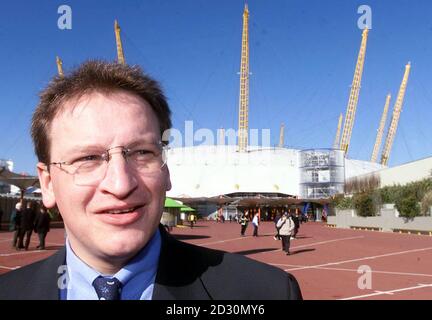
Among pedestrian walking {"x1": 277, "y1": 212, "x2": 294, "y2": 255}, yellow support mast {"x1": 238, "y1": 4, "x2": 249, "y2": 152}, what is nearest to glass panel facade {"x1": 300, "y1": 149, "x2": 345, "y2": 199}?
yellow support mast {"x1": 238, "y1": 4, "x2": 249, "y2": 152}

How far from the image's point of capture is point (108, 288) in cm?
159

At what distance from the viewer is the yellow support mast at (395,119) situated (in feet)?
334

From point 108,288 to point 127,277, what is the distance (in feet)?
0.24

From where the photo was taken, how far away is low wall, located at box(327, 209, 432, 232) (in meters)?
32.9

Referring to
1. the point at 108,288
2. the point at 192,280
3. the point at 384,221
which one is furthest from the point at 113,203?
the point at 384,221

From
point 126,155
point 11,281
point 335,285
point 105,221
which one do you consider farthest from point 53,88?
point 335,285

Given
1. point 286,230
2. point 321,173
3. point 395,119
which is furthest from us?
point 395,119

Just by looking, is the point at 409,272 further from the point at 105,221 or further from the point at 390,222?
the point at 390,222

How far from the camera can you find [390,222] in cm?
3738

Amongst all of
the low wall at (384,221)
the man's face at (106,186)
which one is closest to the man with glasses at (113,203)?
the man's face at (106,186)

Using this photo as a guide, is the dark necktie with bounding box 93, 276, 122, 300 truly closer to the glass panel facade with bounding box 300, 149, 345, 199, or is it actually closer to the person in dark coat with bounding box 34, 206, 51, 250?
the person in dark coat with bounding box 34, 206, 51, 250

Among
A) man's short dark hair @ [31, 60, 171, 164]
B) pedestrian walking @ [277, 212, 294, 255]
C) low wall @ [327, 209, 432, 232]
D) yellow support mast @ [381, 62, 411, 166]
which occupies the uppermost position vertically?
yellow support mast @ [381, 62, 411, 166]

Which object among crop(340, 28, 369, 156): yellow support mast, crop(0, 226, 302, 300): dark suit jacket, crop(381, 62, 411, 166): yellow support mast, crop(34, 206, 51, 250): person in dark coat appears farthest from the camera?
crop(381, 62, 411, 166): yellow support mast

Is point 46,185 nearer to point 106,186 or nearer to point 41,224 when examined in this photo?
point 106,186
